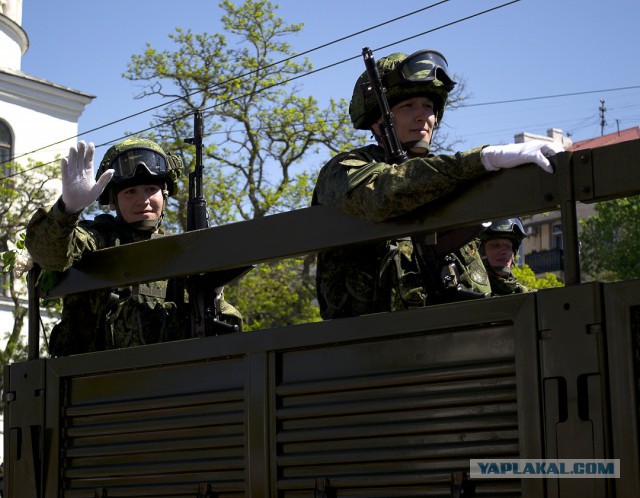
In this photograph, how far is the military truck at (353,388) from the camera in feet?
10.7

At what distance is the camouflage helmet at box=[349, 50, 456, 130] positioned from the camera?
4.63m

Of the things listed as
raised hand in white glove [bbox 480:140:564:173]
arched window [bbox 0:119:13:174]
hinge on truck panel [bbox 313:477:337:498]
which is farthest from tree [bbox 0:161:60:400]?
raised hand in white glove [bbox 480:140:564:173]

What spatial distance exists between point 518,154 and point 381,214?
543 millimetres

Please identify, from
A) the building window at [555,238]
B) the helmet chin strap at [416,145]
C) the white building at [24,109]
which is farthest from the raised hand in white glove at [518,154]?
the building window at [555,238]

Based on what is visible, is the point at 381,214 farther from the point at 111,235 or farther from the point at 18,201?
the point at 18,201

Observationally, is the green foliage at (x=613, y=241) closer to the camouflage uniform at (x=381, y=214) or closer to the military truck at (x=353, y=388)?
the camouflage uniform at (x=381, y=214)

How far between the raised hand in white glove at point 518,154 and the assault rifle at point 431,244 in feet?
1.93

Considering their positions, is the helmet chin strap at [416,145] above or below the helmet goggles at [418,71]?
below

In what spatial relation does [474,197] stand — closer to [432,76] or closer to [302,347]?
[302,347]

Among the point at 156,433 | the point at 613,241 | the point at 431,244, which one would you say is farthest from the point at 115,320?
the point at 613,241

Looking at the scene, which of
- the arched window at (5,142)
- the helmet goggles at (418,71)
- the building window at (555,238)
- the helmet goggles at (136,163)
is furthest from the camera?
the building window at (555,238)

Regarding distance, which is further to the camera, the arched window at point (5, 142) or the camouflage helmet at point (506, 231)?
the arched window at point (5, 142)

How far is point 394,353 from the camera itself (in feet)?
12.2

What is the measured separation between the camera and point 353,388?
12.5 feet
